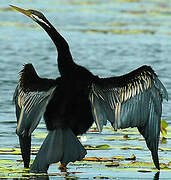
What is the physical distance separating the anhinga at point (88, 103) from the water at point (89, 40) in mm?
1337

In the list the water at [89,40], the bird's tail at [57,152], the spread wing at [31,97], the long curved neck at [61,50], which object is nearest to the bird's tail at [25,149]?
the spread wing at [31,97]

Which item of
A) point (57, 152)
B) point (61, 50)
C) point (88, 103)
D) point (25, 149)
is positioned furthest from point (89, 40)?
point (57, 152)

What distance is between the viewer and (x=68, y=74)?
7770mm

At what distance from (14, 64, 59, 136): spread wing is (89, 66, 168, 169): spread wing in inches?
18.0

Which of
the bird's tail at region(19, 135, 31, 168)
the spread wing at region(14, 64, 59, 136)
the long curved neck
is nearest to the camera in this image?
the spread wing at region(14, 64, 59, 136)

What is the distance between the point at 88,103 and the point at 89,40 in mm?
12296

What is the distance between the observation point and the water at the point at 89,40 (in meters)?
14.6

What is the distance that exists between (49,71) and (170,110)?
453cm

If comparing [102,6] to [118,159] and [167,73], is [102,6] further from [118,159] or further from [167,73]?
[118,159]

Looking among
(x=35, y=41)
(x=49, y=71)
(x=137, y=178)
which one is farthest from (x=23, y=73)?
(x=35, y=41)

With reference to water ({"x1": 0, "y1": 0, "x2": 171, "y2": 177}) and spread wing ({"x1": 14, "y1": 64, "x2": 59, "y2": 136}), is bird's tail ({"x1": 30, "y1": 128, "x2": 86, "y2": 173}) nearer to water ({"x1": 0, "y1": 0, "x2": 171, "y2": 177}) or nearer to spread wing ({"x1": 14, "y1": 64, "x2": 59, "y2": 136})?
spread wing ({"x1": 14, "y1": 64, "x2": 59, "y2": 136})

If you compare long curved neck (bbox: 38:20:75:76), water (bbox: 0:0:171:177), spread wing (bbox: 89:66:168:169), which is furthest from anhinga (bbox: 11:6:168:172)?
water (bbox: 0:0:171:177)

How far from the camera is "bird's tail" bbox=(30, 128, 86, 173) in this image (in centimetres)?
710

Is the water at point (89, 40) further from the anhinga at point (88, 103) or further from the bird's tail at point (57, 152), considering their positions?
the bird's tail at point (57, 152)
